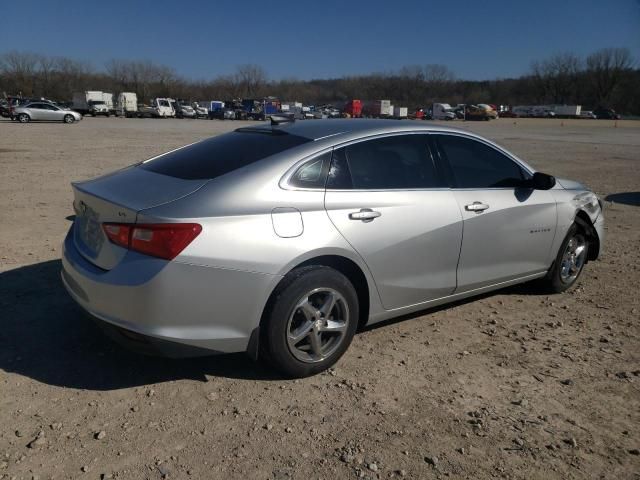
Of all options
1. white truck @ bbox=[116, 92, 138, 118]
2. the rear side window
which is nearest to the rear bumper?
the rear side window

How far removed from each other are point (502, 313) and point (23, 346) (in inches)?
149

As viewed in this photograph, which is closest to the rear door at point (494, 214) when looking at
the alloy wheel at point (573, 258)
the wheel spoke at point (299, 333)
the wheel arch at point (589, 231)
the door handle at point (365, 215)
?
the alloy wheel at point (573, 258)

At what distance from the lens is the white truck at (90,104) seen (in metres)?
60.2

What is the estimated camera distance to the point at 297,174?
3354 millimetres

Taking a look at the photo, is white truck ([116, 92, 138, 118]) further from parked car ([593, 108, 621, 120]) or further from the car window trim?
parked car ([593, 108, 621, 120])

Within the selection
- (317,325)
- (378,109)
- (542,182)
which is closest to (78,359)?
(317,325)

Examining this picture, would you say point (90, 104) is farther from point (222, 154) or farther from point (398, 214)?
point (398, 214)

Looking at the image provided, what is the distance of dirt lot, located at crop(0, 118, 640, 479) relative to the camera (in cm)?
266

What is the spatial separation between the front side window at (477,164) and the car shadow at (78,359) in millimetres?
2133

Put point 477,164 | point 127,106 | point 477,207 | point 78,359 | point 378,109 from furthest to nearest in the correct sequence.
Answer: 1. point 378,109
2. point 127,106
3. point 477,164
4. point 477,207
5. point 78,359

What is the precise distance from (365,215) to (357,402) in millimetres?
1171

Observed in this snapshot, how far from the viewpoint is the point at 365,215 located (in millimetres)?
3498

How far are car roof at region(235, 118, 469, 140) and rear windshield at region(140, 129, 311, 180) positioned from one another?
3.9 inches

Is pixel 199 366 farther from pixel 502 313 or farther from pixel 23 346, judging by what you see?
pixel 502 313
